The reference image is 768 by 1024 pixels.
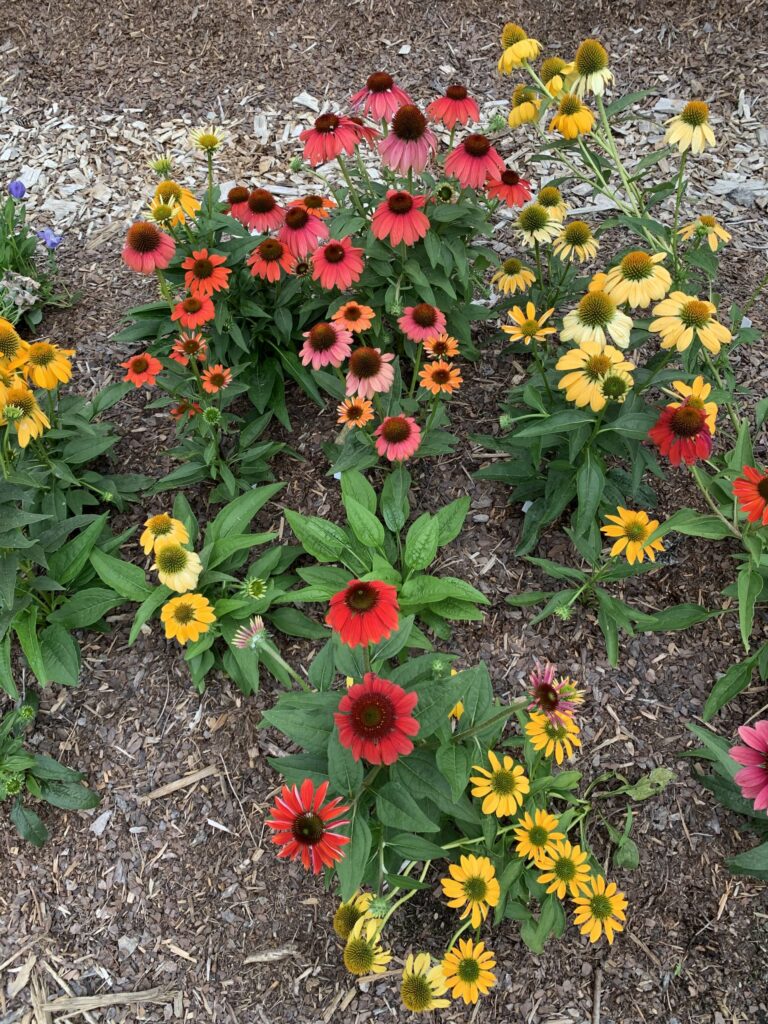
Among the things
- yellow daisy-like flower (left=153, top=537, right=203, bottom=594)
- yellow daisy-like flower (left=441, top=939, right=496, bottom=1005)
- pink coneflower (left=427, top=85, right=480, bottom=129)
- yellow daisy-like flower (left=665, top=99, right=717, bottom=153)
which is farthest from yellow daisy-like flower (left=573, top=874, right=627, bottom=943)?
pink coneflower (left=427, top=85, right=480, bottom=129)

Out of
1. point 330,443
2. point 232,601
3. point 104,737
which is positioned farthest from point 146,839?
point 330,443

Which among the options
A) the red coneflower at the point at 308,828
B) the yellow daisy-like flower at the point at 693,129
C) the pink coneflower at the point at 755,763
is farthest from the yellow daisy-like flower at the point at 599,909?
the yellow daisy-like flower at the point at 693,129

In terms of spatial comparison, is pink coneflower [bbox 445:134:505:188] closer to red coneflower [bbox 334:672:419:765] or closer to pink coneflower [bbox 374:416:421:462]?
pink coneflower [bbox 374:416:421:462]

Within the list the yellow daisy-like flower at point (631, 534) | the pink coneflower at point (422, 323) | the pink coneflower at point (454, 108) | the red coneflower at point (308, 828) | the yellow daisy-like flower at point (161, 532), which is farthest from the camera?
the pink coneflower at point (454, 108)

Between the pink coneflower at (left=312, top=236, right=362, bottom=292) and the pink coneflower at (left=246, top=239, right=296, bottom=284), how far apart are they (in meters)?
0.15

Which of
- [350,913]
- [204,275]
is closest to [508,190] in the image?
[204,275]

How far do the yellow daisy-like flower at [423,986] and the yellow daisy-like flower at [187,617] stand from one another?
3.59 ft

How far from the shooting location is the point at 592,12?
15.2 feet

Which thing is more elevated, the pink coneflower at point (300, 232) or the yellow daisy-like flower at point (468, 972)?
the pink coneflower at point (300, 232)

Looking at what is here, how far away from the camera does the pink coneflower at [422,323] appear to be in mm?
2705

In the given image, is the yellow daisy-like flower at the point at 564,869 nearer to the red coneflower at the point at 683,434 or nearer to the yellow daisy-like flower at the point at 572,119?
the red coneflower at the point at 683,434

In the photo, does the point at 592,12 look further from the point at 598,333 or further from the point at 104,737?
the point at 104,737

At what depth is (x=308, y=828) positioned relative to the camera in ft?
5.54

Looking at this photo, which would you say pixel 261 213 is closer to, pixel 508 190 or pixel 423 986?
pixel 508 190
